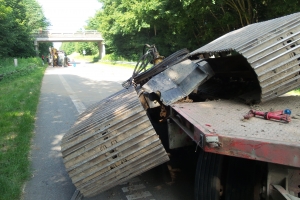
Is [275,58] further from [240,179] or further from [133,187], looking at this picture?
[133,187]

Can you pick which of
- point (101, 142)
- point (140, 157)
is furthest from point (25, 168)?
point (140, 157)

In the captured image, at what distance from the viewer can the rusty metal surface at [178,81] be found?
158 inches

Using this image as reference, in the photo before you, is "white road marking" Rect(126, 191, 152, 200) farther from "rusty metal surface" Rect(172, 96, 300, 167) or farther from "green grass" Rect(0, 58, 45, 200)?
"green grass" Rect(0, 58, 45, 200)

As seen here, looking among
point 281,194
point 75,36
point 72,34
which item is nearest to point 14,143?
point 281,194

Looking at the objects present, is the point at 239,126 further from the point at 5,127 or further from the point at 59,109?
the point at 59,109

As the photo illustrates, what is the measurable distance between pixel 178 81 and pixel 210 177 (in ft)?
5.20

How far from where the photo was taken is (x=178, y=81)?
13.9 feet

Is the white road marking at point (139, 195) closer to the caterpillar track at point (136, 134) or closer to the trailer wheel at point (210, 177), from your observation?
the caterpillar track at point (136, 134)

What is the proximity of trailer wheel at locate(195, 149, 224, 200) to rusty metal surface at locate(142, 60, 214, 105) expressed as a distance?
103 cm

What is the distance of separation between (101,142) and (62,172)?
1.92 m

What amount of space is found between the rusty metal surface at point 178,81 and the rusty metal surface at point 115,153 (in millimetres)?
869

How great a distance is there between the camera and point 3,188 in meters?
3.95

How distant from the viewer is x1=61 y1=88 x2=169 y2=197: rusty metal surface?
10.0 ft

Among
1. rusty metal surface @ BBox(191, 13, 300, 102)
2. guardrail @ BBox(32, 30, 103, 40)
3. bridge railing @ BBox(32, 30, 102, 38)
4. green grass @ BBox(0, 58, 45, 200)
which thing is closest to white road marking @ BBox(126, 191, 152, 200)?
green grass @ BBox(0, 58, 45, 200)
